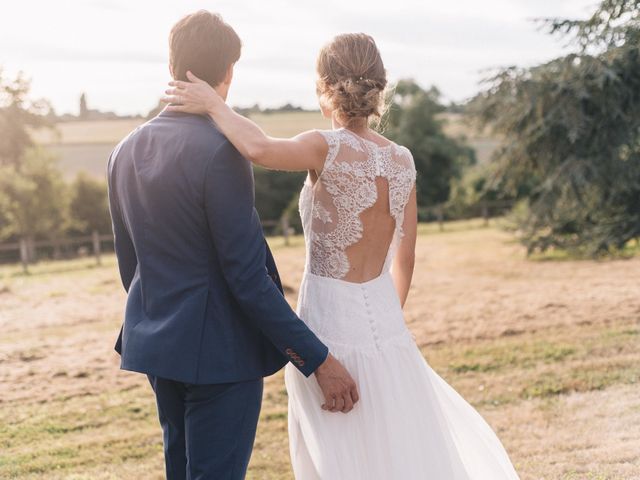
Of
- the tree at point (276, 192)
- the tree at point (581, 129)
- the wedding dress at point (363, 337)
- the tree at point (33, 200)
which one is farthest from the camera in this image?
the tree at point (276, 192)

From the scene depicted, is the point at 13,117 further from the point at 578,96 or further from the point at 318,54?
the point at 318,54

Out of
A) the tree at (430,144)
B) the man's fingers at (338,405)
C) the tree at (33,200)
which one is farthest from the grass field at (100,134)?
the man's fingers at (338,405)

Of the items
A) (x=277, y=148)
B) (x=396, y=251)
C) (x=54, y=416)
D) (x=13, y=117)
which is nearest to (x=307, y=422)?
(x=396, y=251)

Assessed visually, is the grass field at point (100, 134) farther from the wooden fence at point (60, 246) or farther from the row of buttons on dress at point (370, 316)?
the row of buttons on dress at point (370, 316)

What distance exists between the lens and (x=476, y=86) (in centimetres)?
1490

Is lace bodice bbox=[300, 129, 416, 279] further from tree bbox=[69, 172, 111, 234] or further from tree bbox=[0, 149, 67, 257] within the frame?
tree bbox=[69, 172, 111, 234]

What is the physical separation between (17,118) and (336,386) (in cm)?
3713

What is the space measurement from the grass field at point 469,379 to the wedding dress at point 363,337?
1667 millimetres

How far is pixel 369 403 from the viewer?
263 centimetres

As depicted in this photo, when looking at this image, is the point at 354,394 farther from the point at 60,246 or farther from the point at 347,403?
the point at 60,246

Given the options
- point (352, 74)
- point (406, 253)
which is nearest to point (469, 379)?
point (406, 253)

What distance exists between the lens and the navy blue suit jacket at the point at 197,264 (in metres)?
2.04

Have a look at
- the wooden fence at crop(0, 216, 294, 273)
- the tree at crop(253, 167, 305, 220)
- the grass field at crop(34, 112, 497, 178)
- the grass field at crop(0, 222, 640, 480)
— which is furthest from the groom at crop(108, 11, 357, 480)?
the tree at crop(253, 167, 305, 220)

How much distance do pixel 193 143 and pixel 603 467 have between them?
306cm
